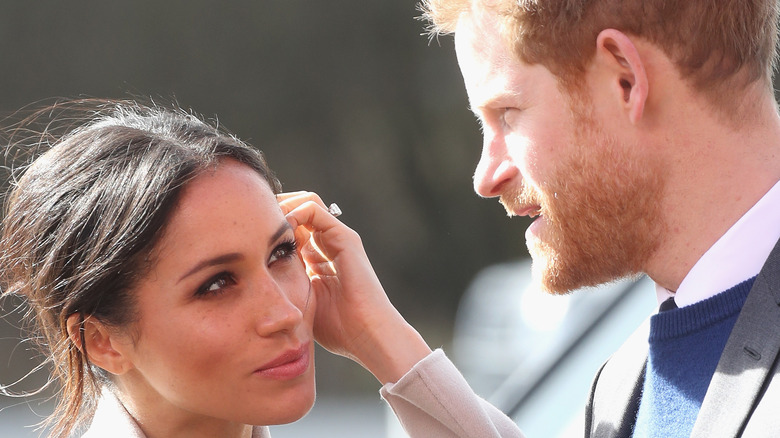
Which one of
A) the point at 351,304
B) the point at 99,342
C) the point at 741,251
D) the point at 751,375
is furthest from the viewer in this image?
the point at 351,304

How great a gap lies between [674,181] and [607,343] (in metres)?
1.76

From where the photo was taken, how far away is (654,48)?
151cm

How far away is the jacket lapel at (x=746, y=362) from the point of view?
1.29 m

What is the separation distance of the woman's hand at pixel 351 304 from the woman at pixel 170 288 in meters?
0.03

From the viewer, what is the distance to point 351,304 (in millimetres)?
1778

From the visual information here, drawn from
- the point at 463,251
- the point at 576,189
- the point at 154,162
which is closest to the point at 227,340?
the point at 154,162

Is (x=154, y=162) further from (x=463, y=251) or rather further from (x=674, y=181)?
(x=463, y=251)

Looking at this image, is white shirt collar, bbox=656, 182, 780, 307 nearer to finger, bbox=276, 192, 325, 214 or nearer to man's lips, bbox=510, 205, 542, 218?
→ man's lips, bbox=510, 205, 542, 218

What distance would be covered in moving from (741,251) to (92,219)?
109cm

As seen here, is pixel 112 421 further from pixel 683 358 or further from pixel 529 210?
pixel 683 358

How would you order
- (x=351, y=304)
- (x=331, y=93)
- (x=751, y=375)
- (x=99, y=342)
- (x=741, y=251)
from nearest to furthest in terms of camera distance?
(x=751, y=375) → (x=741, y=251) → (x=99, y=342) → (x=351, y=304) → (x=331, y=93)

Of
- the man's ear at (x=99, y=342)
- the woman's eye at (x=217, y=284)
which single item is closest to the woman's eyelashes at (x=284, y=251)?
the woman's eye at (x=217, y=284)

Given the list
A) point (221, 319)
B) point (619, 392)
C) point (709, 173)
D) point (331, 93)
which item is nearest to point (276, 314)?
point (221, 319)

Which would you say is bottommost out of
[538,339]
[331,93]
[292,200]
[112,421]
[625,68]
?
[538,339]
